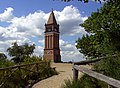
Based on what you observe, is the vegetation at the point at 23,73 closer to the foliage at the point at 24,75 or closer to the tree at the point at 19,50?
the foliage at the point at 24,75

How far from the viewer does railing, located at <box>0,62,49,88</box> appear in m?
12.9

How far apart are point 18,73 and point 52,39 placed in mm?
56475

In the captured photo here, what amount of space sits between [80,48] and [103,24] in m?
4.65

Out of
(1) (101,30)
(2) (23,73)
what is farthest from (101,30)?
(2) (23,73)

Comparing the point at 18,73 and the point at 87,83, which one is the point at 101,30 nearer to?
the point at 18,73

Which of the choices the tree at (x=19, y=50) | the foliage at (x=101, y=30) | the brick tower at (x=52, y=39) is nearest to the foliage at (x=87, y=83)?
the foliage at (x=101, y=30)

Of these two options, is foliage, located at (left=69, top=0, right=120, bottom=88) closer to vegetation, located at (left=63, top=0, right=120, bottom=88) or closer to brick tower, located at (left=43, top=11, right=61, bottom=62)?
vegetation, located at (left=63, top=0, right=120, bottom=88)

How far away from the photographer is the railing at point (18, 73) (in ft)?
42.3

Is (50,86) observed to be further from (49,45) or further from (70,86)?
(49,45)

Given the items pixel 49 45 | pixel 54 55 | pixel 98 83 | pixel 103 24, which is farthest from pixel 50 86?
pixel 49 45

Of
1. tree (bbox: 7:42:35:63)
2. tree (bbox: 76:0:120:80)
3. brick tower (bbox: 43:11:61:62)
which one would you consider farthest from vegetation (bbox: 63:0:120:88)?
brick tower (bbox: 43:11:61:62)

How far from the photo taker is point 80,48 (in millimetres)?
24594

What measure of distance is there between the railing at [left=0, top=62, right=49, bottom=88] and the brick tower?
48.5 metres

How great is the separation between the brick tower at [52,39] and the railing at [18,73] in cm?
4846
